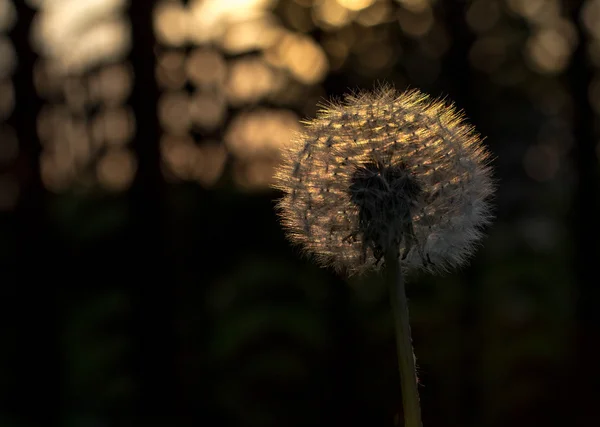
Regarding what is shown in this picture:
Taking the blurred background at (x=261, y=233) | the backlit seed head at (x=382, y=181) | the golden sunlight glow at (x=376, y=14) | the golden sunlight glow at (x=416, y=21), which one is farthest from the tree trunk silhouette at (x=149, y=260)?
the backlit seed head at (x=382, y=181)

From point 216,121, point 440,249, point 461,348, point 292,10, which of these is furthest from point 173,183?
point 440,249

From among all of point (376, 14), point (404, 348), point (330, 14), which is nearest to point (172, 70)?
point (330, 14)

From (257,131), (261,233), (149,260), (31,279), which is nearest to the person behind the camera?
(149,260)

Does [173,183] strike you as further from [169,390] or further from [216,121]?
[169,390]

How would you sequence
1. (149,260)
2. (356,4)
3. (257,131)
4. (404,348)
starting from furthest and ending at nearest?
(257,131)
(356,4)
(149,260)
(404,348)

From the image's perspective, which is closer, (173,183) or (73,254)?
(173,183)

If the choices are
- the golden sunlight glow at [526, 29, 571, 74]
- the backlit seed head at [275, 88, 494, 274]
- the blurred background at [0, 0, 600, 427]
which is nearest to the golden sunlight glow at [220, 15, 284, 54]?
the blurred background at [0, 0, 600, 427]

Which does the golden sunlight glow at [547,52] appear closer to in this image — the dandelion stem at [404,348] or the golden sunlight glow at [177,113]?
the golden sunlight glow at [177,113]

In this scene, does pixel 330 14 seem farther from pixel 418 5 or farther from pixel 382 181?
pixel 382 181

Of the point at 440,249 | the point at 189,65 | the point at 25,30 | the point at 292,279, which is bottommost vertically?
the point at 440,249
